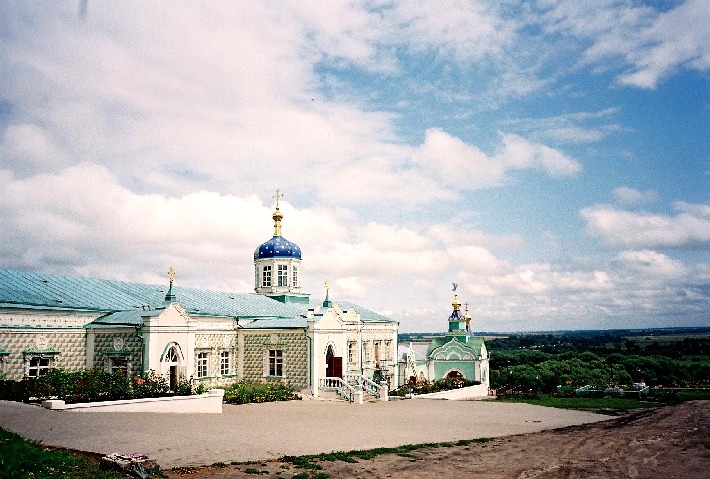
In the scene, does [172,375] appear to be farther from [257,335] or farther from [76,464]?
[76,464]

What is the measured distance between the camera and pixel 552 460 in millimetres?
13812

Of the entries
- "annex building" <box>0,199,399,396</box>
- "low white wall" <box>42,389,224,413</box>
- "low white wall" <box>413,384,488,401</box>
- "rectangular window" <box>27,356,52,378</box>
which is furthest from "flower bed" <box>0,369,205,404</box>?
"low white wall" <box>413,384,488,401</box>

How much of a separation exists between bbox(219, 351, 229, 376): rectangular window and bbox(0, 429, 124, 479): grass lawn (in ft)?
59.5

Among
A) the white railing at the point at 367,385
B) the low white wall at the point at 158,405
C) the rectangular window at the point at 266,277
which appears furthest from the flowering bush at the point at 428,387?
the rectangular window at the point at 266,277

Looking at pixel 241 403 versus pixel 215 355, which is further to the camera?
pixel 215 355

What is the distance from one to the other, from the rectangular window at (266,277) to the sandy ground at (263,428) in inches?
604

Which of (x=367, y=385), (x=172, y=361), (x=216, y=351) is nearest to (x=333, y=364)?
(x=367, y=385)

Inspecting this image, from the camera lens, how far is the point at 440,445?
50.1 ft

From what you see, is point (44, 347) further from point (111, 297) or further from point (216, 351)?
point (216, 351)

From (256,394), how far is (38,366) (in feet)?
27.4

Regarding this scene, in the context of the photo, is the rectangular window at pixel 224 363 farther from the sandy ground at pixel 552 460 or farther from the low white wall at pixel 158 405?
the sandy ground at pixel 552 460

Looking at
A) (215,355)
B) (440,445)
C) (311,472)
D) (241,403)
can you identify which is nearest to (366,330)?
(215,355)

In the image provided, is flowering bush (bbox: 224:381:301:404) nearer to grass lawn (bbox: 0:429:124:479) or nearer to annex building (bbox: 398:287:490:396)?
grass lawn (bbox: 0:429:124:479)

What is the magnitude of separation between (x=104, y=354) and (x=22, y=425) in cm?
1054
